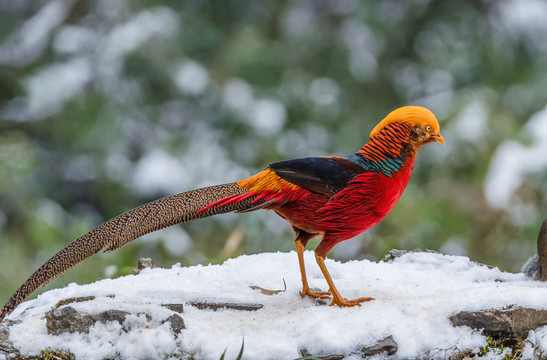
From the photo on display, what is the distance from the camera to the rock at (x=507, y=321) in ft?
8.28

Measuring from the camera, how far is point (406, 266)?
3.73m

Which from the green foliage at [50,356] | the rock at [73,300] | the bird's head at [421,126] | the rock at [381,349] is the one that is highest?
the bird's head at [421,126]

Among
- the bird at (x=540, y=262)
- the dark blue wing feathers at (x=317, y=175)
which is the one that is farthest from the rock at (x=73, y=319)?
the bird at (x=540, y=262)

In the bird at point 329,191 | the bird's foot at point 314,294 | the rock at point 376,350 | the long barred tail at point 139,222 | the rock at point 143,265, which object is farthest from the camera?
the rock at point 143,265

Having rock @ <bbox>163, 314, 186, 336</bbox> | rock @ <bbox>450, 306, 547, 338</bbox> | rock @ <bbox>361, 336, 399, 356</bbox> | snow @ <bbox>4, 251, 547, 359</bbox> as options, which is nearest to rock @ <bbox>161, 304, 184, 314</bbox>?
snow @ <bbox>4, 251, 547, 359</bbox>

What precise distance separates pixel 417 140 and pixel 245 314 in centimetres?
106

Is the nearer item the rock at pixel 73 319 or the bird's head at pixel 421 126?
the rock at pixel 73 319

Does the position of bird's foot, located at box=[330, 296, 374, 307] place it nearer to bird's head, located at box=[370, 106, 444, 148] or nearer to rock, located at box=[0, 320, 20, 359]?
bird's head, located at box=[370, 106, 444, 148]

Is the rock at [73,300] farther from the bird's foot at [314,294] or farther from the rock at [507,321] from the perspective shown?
the rock at [507,321]

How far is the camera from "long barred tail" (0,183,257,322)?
8.95 feet

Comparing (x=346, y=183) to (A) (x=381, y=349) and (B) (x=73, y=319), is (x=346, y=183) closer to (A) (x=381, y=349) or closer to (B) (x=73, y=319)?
(A) (x=381, y=349)

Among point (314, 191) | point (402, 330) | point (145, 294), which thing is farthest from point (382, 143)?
point (145, 294)

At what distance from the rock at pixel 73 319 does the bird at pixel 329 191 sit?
408 millimetres

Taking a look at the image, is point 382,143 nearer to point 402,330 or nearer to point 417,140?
point 417,140
